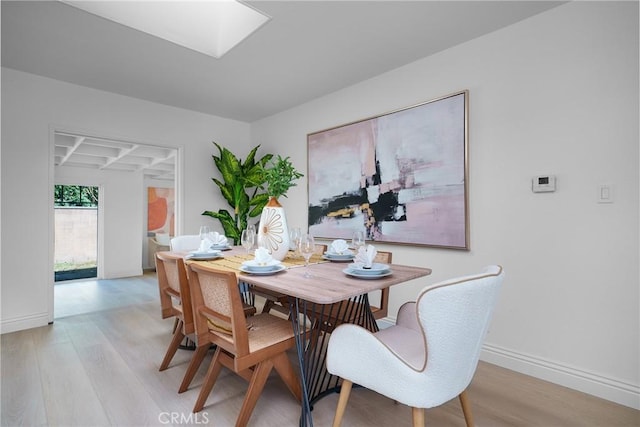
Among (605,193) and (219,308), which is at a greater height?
(605,193)

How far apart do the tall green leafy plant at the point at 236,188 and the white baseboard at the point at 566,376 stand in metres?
3.17

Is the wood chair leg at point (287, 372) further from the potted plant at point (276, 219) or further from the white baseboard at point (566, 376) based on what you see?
the white baseboard at point (566, 376)

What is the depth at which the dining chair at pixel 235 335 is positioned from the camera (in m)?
1.46

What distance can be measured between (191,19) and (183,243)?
196 cm

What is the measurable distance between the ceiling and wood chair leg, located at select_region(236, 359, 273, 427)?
2.29m

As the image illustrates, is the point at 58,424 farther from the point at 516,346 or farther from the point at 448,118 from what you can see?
the point at 448,118

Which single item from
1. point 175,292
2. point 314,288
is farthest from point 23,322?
point 314,288


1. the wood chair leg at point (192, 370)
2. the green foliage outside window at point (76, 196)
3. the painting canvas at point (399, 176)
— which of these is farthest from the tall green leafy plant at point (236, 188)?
the green foliage outside window at point (76, 196)

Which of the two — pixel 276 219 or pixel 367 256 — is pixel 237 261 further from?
pixel 367 256

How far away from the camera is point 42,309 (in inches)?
130

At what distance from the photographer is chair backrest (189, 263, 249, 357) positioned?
1.45m

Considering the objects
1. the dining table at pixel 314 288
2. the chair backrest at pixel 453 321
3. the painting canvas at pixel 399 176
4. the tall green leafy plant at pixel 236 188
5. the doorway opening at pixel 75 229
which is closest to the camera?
the chair backrest at pixel 453 321

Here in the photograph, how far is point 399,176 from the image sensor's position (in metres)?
3.03

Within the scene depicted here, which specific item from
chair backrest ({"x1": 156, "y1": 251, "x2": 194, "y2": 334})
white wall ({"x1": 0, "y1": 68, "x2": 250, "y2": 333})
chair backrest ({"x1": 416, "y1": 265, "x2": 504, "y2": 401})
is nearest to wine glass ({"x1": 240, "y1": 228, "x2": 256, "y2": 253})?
chair backrest ({"x1": 156, "y1": 251, "x2": 194, "y2": 334})
